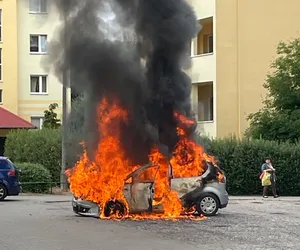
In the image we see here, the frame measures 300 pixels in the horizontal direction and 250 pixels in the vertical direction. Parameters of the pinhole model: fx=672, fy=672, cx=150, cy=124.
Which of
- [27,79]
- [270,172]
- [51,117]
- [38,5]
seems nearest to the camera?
[38,5]

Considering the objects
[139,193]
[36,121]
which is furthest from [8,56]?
[139,193]

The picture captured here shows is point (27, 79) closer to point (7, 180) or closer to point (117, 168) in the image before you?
point (7, 180)

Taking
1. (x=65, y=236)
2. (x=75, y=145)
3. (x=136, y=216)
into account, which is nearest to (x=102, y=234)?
(x=65, y=236)

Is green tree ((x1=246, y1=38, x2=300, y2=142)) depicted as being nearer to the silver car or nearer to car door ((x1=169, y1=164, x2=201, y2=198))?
the silver car

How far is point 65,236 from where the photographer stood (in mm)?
14016

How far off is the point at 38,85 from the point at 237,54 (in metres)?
18.2

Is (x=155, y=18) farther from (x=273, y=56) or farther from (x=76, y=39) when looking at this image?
(x=273, y=56)

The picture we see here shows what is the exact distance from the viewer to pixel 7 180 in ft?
82.2

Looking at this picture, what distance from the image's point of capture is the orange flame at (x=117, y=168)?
57.8 feet

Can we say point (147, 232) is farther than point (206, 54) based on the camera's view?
No

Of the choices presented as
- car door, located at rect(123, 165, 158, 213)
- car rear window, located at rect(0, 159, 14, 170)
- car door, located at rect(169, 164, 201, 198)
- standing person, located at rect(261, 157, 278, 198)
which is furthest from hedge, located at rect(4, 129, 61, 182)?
car door, located at rect(169, 164, 201, 198)

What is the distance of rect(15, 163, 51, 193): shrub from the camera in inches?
1222

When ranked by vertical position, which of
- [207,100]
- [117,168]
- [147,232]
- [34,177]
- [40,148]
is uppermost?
[207,100]

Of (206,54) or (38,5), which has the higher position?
(206,54)
